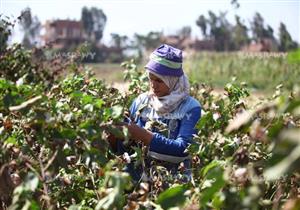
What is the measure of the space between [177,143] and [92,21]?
77.0 m

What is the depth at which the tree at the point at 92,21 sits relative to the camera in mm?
76625

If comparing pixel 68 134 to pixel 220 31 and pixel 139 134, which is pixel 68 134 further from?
pixel 220 31

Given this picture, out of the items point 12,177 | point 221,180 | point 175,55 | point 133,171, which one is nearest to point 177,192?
point 221,180

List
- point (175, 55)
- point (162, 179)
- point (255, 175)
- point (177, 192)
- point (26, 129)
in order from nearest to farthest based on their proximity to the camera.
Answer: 1. point (255, 175)
2. point (177, 192)
3. point (26, 129)
4. point (162, 179)
5. point (175, 55)

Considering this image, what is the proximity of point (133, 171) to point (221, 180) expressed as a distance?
1327 mm

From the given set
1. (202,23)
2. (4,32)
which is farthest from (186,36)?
(4,32)

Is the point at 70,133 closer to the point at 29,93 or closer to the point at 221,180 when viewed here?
the point at 29,93

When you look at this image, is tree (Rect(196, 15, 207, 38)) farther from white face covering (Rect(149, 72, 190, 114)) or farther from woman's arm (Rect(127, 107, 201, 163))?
woman's arm (Rect(127, 107, 201, 163))

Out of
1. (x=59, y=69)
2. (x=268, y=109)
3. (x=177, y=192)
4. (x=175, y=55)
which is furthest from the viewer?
(x=59, y=69)

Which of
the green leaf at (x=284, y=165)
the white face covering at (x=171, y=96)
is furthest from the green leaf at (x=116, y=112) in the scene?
the white face covering at (x=171, y=96)

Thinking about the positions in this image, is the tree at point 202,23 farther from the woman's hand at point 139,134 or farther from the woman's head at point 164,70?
the woman's hand at point 139,134

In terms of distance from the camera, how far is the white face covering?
280 centimetres

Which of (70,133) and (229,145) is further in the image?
(229,145)

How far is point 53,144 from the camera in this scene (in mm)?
1562
